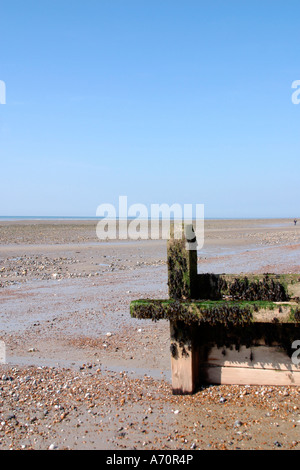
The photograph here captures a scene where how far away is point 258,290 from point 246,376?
112cm

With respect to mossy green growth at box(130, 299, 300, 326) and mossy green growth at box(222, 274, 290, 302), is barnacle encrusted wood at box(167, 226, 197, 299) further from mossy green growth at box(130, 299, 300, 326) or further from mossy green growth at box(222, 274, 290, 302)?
mossy green growth at box(222, 274, 290, 302)

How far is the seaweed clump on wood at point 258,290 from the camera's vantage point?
504 cm

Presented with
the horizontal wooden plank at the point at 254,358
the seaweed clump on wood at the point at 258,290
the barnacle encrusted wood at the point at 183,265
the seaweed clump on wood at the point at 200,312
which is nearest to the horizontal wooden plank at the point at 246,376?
the horizontal wooden plank at the point at 254,358

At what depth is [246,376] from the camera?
17.4 feet

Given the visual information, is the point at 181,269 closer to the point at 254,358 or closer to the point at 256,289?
the point at 256,289

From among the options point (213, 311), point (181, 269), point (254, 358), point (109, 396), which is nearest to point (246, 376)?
point (254, 358)

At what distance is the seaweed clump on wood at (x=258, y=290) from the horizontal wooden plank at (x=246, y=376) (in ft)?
3.02

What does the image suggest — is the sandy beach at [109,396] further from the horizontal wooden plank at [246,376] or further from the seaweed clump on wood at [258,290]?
the seaweed clump on wood at [258,290]

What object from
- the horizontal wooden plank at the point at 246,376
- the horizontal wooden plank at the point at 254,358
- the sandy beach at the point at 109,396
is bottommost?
the sandy beach at the point at 109,396

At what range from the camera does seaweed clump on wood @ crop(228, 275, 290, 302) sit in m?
5.04

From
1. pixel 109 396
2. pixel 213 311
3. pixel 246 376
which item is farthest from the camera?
pixel 109 396

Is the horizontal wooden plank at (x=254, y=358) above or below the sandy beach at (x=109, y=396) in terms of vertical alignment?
above
